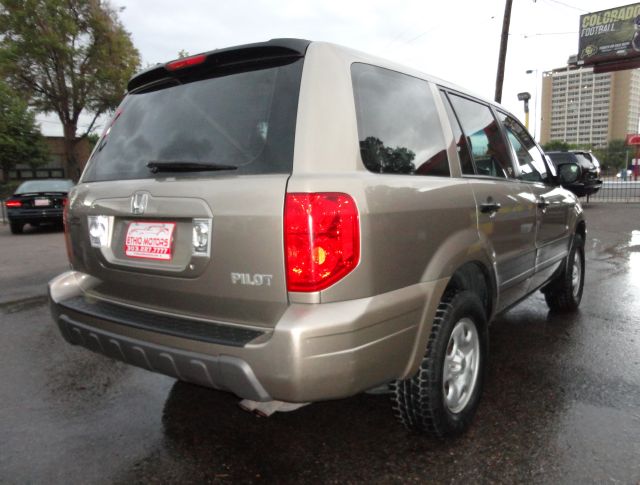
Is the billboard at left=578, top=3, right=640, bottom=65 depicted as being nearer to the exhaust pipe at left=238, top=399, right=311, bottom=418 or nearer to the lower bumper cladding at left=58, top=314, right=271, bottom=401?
the exhaust pipe at left=238, top=399, right=311, bottom=418

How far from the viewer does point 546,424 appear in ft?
8.29

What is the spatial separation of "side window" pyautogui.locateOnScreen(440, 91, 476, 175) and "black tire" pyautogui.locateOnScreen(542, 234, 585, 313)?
212cm

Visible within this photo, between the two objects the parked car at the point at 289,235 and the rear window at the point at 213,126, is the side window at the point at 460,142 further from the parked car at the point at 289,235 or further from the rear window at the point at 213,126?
the rear window at the point at 213,126

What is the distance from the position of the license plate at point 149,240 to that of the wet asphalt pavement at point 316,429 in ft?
3.16

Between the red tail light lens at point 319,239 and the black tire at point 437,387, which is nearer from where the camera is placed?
the red tail light lens at point 319,239

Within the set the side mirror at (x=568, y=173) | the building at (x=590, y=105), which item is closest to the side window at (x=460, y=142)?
the side mirror at (x=568, y=173)

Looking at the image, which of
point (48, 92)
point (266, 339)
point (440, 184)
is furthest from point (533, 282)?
point (48, 92)

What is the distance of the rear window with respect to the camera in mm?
1920

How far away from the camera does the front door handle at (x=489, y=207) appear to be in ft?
8.62

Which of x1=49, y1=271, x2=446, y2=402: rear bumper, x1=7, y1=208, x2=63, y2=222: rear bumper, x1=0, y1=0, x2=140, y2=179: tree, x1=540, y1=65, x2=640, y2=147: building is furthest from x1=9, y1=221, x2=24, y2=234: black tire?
x1=540, y1=65, x2=640, y2=147: building

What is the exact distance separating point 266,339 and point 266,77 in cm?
108

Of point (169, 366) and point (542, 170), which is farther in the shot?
point (542, 170)

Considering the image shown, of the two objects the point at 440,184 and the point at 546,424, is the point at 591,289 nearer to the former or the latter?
the point at 546,424

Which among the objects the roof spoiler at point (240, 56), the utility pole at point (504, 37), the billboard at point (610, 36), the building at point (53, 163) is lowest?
the roof spoiler at point (240, 56)
